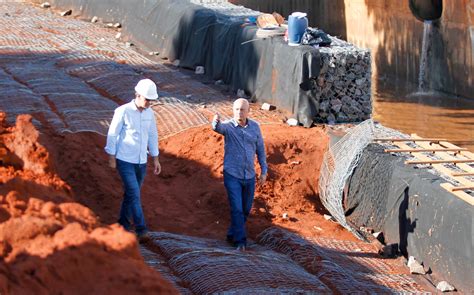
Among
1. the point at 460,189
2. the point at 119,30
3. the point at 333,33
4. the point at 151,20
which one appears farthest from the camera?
the point at 333,33

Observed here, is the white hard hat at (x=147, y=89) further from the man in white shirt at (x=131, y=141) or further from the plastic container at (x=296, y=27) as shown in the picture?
the plastic container at (x=296, y=27)

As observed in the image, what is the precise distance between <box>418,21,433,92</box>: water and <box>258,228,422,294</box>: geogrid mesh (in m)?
15.0

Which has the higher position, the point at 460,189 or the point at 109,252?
the point at 109,252

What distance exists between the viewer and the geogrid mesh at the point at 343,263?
10320mm

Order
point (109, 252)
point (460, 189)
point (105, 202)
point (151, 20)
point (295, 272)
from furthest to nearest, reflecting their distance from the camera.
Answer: point (151, 20), point (105, 202), point (460, 189), point (295, 272), point (109, 252)

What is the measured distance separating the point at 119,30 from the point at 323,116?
9594 mm

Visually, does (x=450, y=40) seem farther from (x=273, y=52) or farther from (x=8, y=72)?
(x=8, y=72)

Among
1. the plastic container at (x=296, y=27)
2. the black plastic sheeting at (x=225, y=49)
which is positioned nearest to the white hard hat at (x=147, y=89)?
the black plastic sheeting at (x=225, y=49)

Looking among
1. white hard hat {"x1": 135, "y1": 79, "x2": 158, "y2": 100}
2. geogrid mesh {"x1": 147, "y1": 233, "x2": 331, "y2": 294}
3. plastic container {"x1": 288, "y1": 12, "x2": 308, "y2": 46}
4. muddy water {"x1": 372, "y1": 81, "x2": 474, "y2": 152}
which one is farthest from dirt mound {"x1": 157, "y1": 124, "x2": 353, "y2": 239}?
muddy water {"x1": 372, "y1": 81, "x2": 474, "y2": 152}

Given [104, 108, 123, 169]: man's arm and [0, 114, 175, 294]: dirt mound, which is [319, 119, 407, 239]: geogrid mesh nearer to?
[104, 108, 123, 169]: man's arm

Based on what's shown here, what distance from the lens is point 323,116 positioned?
622 inches

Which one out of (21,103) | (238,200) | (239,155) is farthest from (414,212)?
(21,103)

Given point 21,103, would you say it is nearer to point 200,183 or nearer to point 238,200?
point 200,183

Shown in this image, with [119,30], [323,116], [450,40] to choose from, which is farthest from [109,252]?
[450,40]
